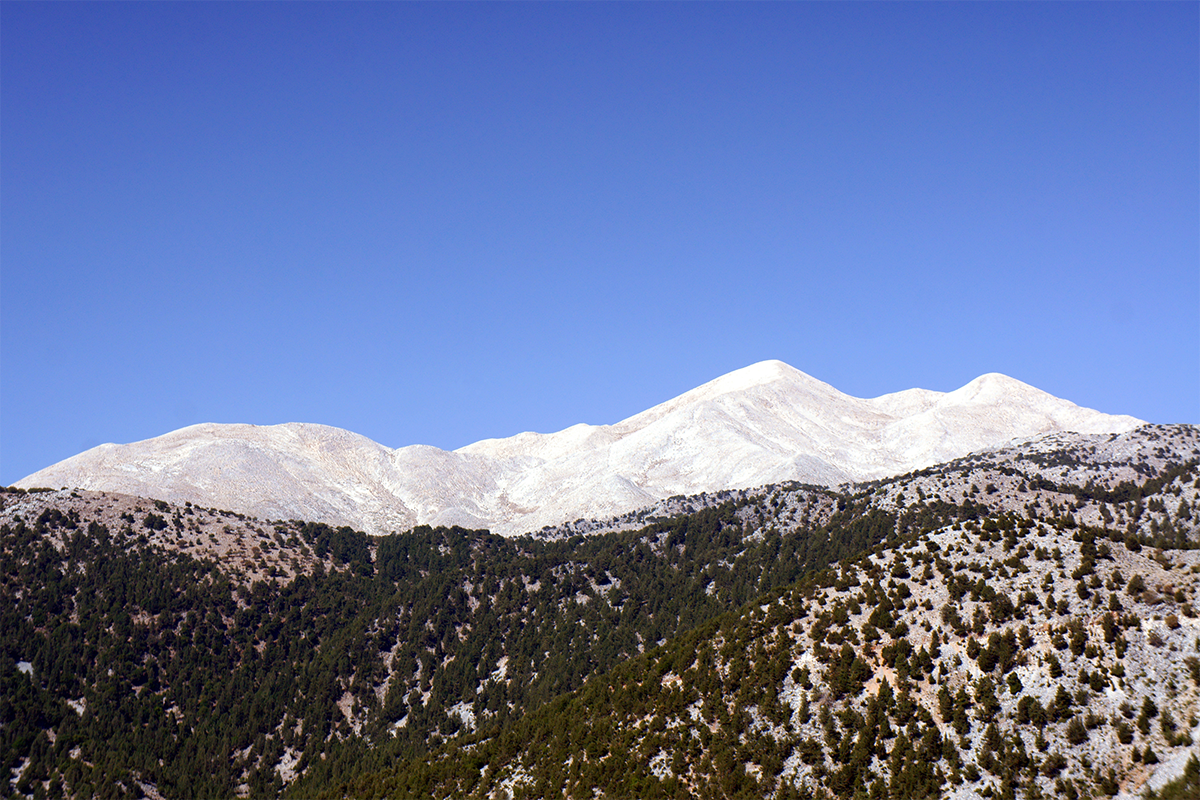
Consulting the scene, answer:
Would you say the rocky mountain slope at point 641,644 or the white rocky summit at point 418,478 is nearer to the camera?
the rocky mountain slope at point 641,644

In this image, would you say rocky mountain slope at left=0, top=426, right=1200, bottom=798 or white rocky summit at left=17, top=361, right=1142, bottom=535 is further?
white rocky summit at left=17, top=361, right=1142, bottom=535

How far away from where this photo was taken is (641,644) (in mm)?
75312

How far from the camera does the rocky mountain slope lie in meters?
35.2

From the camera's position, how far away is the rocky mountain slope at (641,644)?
35.2 meters

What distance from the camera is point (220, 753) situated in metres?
69.3

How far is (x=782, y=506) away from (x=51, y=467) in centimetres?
13624

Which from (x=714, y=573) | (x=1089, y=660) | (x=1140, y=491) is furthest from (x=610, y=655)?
(x=1140, y=491)

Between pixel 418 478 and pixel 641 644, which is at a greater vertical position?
pixel 418 478

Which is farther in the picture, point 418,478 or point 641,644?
point 418,478

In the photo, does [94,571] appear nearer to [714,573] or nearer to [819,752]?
[714,573]

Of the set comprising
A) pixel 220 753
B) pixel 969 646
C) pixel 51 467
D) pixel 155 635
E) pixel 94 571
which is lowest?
pixel 220 753

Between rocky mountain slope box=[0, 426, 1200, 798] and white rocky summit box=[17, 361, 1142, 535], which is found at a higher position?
white rocky summit box=[17, 361, 1142, 535]

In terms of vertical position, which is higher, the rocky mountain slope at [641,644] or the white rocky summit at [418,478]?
the white rocky summit at [418,478]

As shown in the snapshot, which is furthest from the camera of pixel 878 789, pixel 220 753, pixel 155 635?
pixel 155 635
